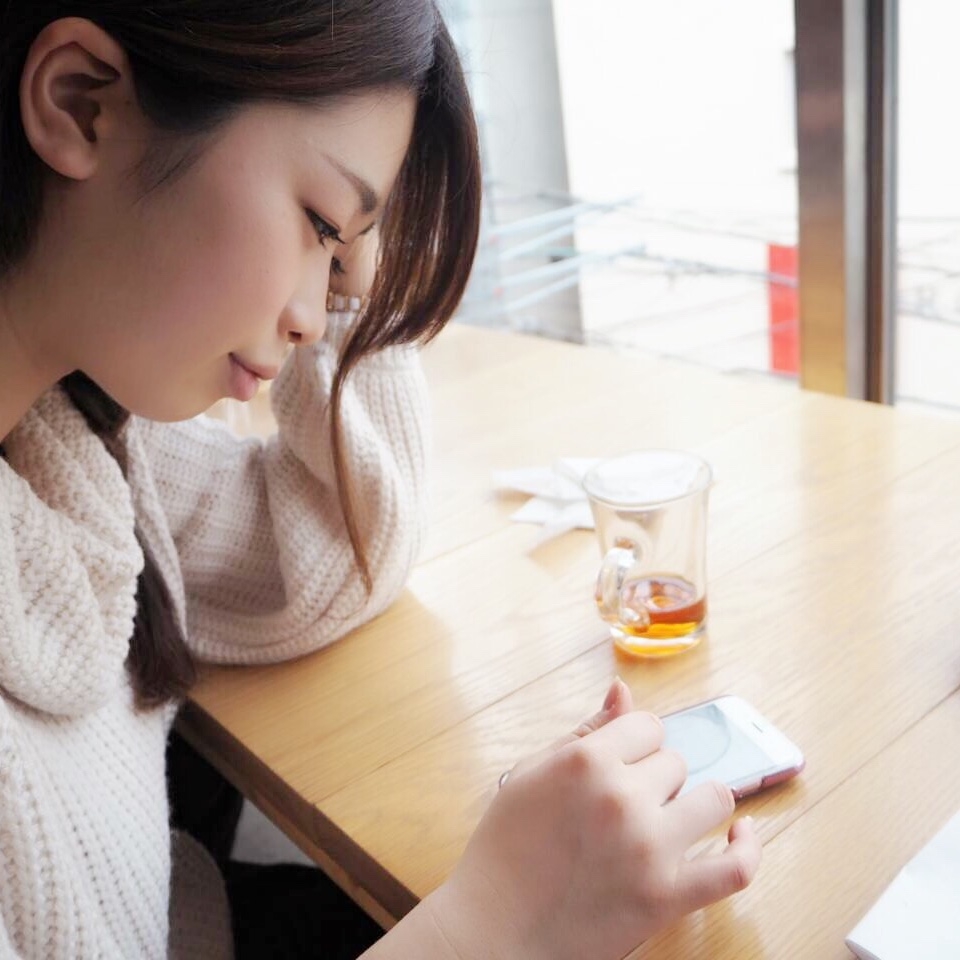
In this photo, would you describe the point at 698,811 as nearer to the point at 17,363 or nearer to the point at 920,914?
the point at 920,914

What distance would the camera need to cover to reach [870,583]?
780mm

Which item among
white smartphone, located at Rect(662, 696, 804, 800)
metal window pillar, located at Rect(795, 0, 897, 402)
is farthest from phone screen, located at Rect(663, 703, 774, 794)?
metal window pillar, located at Rect(795, 0, 897, 402)

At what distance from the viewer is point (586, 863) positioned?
0.52 meters

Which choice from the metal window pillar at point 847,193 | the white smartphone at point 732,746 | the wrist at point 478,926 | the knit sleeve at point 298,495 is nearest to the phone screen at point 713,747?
the white smartphone at point 732,746

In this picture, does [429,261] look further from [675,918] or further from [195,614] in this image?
[675,918]

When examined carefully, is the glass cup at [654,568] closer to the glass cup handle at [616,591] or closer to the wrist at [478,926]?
the glass cup handle at [616,591]

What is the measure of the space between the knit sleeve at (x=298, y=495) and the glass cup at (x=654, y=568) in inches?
6.6

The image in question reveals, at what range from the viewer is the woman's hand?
505 millimetres

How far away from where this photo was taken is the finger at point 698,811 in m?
0.53

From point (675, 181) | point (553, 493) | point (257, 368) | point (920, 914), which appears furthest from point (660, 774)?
point (675, 181)

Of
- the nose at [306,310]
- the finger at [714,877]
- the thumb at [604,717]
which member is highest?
Answer: the nose at [306,310]

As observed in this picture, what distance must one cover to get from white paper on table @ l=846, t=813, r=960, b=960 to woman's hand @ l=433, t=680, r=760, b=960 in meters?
0.06

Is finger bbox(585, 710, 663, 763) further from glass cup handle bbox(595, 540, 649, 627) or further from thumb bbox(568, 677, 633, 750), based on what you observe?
glass cup handle bbox(595, 540, 649, 627)

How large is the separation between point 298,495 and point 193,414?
188 millimetres
